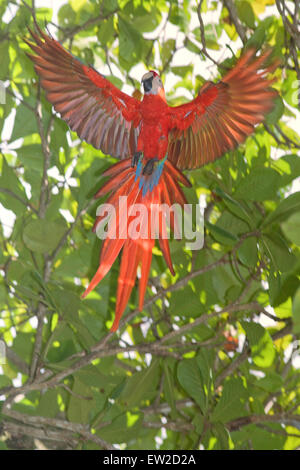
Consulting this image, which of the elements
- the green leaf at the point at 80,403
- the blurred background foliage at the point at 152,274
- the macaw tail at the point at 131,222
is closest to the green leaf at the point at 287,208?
the blurred background foliage at the point at 152,274

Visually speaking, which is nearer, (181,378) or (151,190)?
(151,190)

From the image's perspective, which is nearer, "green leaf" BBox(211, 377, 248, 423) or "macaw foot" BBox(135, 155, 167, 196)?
"macaw foot" BBox(135, 155, 167, 196)

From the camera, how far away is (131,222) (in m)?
0.55

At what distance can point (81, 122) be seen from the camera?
1.82 ft

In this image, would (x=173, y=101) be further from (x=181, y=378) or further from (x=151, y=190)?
(x=181, y=378)

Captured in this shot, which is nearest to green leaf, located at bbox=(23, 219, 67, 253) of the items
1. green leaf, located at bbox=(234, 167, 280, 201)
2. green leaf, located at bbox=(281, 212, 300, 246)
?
green leaf, located at bbox=(234, 167, 280, 201)

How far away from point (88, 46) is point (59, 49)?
0.36 m

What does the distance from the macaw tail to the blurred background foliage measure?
0.23 ft

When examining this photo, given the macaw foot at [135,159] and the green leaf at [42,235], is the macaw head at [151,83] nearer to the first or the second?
the macaw foot at [135,159]

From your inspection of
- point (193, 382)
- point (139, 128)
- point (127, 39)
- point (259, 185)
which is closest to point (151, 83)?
point (139, 128)

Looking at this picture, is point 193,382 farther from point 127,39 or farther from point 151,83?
point 127,39

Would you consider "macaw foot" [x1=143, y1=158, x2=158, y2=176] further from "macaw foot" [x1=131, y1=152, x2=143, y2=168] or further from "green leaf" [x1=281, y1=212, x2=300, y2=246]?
"green leaf" [x1=281, y1=212, x2=300, y2=246]

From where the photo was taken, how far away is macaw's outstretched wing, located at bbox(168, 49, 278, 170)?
A: 505 millimetres
